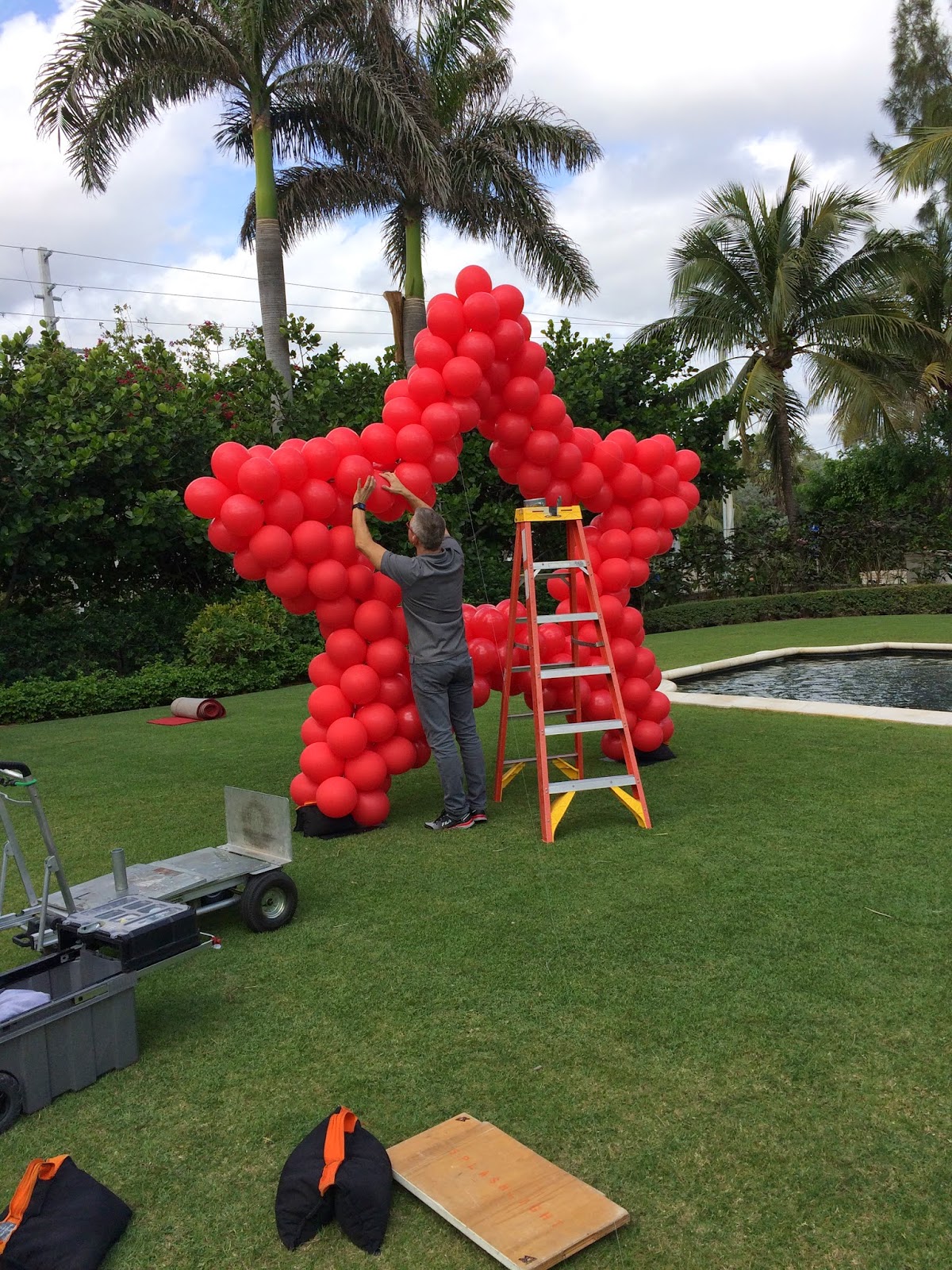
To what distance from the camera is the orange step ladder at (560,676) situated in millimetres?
5430

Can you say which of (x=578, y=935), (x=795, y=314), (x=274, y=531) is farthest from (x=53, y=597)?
(x=795, y=314)

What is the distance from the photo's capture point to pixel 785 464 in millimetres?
21672

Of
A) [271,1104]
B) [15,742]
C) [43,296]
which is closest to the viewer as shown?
[271,1104]

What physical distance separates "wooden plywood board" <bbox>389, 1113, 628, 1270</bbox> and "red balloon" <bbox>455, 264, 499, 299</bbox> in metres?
4.59

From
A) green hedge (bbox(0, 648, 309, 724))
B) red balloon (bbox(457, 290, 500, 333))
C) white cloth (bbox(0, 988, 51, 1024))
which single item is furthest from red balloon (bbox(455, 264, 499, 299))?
green hedge (bbox(0, 648, 309, 724))

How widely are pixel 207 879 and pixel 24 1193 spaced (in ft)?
6.06

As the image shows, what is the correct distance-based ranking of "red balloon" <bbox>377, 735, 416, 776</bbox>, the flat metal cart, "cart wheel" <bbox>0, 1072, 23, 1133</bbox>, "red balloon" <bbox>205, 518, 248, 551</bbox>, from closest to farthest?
"cart wheel" <bbox>0, 1072, 23, 1133</bbox>
the flat metal cart
"red balloon" <bbox>205, 518, 248, 551</bbox>
"red balloon" <bbox>377, 735, 416, 776</bbox>

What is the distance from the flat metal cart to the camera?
12.1ft

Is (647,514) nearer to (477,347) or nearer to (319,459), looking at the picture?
(477,347)

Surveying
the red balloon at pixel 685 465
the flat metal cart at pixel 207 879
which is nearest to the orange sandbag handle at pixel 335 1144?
the flat metal cart at pixel 207 879

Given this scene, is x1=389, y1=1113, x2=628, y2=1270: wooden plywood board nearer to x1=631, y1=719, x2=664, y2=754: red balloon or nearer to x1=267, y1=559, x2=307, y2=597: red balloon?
x1=267, y1=559, x2=307, y2=597: red balloon

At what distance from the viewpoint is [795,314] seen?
68.4ft

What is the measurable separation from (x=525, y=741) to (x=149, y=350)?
31.5 ft

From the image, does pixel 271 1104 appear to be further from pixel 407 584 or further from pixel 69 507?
pixel 69 507
